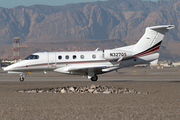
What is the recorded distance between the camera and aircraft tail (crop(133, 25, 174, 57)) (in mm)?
33469

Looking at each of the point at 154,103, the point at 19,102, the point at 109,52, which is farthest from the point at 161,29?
the point at 19,102

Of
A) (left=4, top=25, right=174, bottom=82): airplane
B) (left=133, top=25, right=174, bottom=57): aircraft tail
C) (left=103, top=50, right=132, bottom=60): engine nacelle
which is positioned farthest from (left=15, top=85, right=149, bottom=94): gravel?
(left=133, top=25, right=174, bottom=57): aircraft tail

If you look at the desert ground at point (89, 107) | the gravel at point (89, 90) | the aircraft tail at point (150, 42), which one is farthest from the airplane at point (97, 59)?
the desert ground at point (89, 107)

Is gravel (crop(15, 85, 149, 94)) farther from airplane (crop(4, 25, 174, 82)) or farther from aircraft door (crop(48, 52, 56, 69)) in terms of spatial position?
aircraft door (crop(48, 52, 56, 69))

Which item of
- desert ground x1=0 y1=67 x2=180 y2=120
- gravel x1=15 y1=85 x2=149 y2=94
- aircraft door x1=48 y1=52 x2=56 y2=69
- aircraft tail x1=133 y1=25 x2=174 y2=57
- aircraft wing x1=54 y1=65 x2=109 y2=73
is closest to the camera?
desert ground x1=0 y1=67 x2=180 y2=120

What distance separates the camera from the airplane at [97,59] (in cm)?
3353

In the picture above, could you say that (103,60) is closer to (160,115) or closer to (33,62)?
(33,62)

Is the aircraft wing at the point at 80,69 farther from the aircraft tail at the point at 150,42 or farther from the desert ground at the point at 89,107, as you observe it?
the desert ground at the point at 89,107

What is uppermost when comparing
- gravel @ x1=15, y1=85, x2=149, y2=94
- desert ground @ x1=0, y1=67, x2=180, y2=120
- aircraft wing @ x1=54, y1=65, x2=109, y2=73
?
aircraft wing @ x1=54, y1=65, x2=109, y2=73

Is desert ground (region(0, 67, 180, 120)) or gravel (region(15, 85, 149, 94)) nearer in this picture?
desert ground (region(0, 67, 180, 120))

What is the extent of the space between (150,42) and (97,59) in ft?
18.6

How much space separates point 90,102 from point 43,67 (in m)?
16.6

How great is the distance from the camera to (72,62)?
1331 inches

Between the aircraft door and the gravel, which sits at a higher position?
the aircraft door
